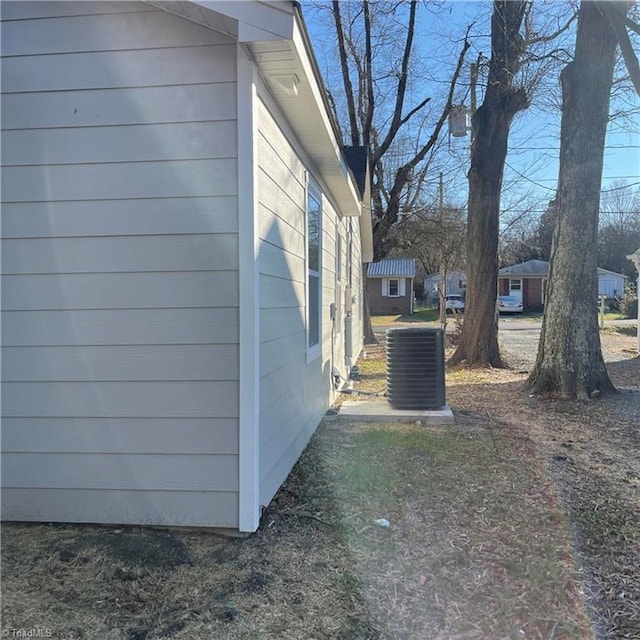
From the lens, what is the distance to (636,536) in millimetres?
2912

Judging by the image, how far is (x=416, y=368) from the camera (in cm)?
567

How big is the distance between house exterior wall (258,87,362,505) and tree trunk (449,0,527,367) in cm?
555

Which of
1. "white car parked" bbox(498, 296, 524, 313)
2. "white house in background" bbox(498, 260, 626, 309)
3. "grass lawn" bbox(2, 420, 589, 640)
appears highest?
"white house in background" bbox(498, 260, 626, 309)

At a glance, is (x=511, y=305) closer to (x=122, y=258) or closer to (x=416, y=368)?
(x=416, y=368)

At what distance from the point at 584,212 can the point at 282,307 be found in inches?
181

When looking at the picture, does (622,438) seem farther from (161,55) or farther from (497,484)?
(161,55)

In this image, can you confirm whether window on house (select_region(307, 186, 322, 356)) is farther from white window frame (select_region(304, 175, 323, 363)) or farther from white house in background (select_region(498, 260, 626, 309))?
white house in background (select_region(498, 260, 626, 309))

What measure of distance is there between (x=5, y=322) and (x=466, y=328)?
8.56 m

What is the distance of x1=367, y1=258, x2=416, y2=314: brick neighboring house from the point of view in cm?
3472

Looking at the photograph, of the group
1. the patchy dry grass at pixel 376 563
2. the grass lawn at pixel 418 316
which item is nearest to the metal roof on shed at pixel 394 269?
the grass lawn at pixel 418 316

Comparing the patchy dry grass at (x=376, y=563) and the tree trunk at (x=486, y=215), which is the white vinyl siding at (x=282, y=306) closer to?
the patchy dry grass at (x=376, y=563)

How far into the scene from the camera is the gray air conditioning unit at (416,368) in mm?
5621

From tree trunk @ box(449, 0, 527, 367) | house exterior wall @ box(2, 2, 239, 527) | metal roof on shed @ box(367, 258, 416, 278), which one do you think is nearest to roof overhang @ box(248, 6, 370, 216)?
house exterior wall @ box(2, 2, 239, 527)

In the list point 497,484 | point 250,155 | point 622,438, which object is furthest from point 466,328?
point 250,155
